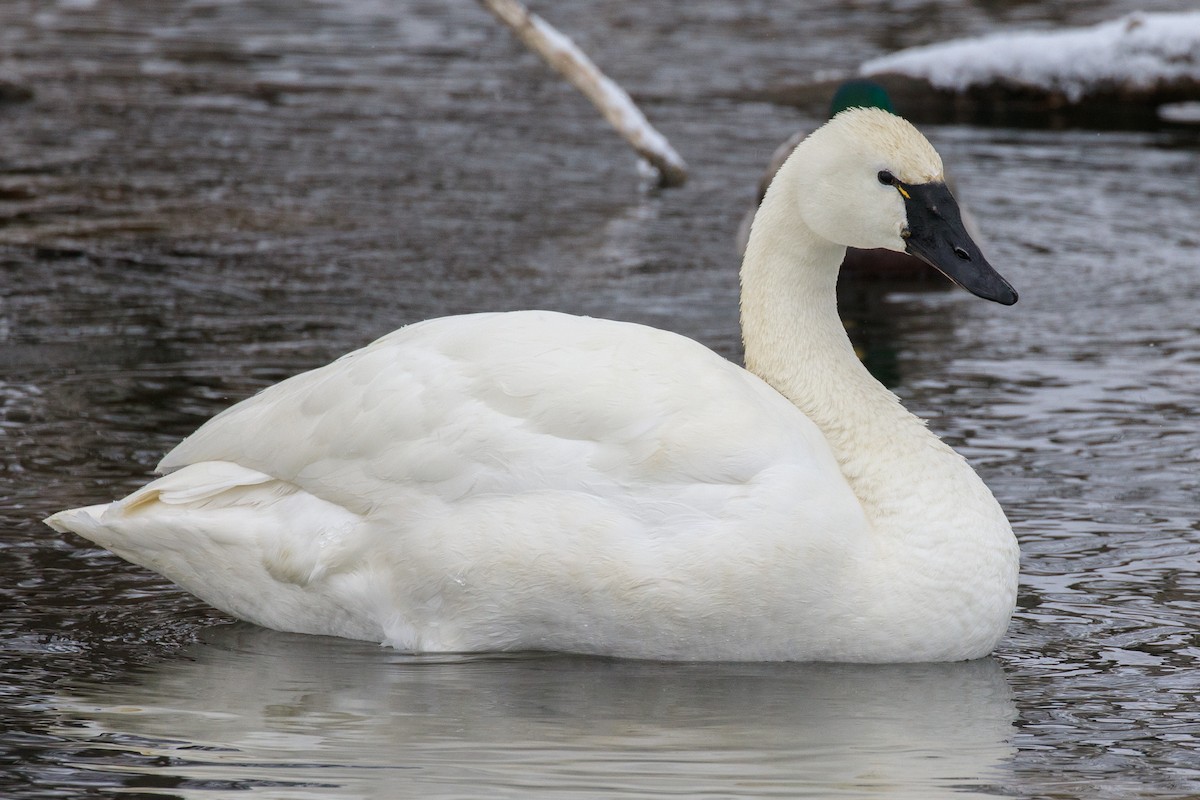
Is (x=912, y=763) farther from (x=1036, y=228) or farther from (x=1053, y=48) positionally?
(x=1053, y=48)

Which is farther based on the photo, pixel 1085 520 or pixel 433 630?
pixel 1085 520

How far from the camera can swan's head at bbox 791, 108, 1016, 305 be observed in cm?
573

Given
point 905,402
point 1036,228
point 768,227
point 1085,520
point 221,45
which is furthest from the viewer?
point 221,45

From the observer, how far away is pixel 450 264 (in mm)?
11031

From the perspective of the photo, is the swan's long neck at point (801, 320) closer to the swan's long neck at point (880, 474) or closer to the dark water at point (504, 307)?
the swan's long neck at point (880, 474)

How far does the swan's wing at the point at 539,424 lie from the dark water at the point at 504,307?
0.52 metres

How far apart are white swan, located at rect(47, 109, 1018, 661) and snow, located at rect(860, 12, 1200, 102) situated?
1173 cm

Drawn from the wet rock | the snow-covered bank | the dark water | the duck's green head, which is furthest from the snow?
the wet rock

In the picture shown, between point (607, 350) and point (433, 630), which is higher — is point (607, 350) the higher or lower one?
the higher one

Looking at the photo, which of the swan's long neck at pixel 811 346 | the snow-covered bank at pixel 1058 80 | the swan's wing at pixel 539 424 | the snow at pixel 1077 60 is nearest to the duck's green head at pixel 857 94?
the snow-covered bank at pixel 1058 80

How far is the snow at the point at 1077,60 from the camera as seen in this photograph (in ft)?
55.3

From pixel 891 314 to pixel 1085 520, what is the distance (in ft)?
12.4

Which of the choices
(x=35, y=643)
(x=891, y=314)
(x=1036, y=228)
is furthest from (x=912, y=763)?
(x=1036, y=228)

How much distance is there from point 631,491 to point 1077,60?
42.1 feet
